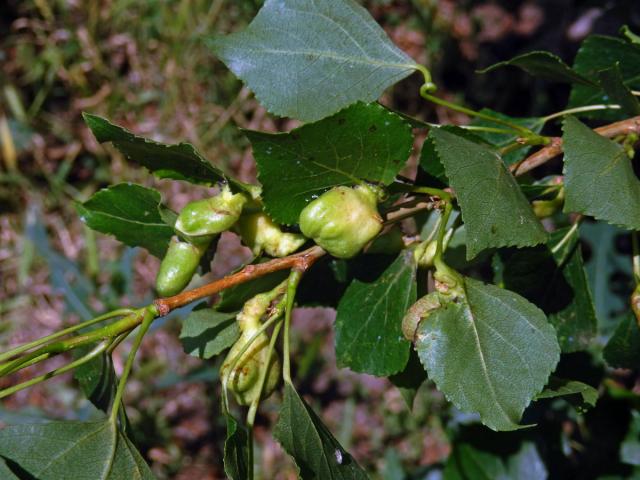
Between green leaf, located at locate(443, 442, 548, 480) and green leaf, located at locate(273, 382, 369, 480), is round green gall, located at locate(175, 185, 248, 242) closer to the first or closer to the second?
green leaf, located at locate(273, 382, 369, 480)

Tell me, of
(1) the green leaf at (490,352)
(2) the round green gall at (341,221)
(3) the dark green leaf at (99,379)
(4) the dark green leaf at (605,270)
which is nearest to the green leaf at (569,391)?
(1) the green leaf at (490,352)

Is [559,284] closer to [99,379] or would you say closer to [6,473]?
[99,379]

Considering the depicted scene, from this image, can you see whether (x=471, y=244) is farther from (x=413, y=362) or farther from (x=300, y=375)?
(x=300, y=375)

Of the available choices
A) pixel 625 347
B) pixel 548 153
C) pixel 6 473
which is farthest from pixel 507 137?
pixel 6 473

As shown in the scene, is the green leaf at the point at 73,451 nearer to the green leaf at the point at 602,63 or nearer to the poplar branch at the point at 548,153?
the poplar branch at the point at 548,153

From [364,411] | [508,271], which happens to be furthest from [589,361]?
[364,411]

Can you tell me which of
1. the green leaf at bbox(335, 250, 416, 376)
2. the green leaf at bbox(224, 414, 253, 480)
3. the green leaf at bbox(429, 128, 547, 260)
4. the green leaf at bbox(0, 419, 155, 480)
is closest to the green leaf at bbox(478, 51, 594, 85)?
the green leaf at bbox(429, 128, 547, 260)
